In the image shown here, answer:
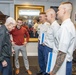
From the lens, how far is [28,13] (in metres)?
6.47

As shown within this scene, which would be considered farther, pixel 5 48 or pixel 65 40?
pixel 5 48

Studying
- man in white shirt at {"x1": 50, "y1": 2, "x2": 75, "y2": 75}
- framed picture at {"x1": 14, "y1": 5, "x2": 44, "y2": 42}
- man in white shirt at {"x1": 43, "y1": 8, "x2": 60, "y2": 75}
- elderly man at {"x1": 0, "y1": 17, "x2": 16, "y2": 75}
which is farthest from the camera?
framed picture at {"x1": 14, "y1": 5, "x2": 44, "y2": 42}

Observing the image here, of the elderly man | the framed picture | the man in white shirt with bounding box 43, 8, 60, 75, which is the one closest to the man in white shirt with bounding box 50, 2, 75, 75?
the elderly man

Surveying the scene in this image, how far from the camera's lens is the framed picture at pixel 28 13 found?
20.9 feet

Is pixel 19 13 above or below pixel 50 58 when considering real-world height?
above

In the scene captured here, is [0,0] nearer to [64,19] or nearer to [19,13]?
[19,13]

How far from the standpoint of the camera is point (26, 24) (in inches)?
254

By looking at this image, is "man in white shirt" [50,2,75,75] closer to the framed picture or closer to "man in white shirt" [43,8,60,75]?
"man in white shirt" [43,8,60,75]

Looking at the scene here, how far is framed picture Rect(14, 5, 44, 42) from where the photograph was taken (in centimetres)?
636

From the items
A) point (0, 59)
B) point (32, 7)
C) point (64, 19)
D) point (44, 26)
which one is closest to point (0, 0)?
point (32, 7)

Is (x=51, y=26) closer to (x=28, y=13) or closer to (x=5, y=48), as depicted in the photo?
(x=5, y=48)

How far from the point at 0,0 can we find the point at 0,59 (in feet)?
13.1

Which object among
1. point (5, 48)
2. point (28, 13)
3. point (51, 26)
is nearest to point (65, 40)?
point (5, 48)

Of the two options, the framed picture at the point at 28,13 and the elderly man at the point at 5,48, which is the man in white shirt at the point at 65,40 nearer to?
the elderly man at the point at 5,48
